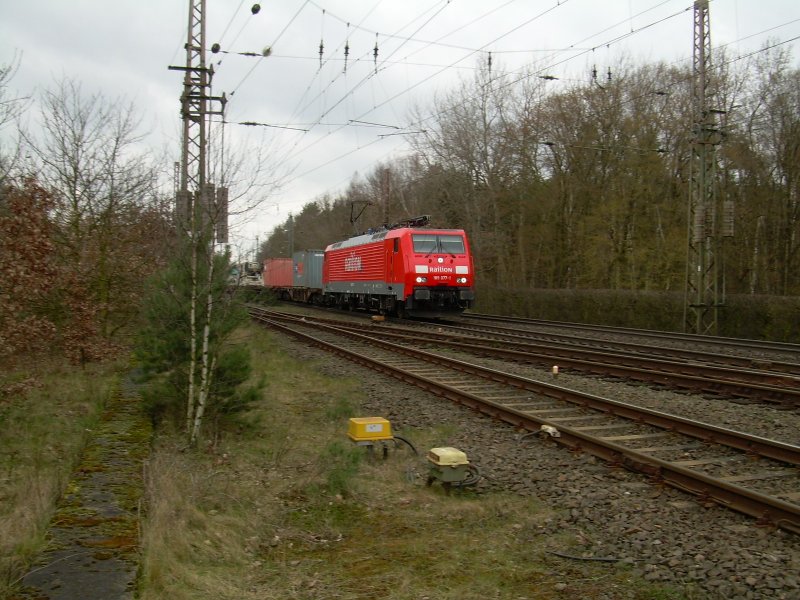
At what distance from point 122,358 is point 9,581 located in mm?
10434

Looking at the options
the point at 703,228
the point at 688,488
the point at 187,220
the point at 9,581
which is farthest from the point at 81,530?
the point at 703,228

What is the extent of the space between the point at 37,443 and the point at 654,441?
6921 millimetres

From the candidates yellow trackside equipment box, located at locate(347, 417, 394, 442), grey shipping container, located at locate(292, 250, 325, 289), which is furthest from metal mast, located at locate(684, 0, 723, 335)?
grey shipping container, located at locate(292, 250, 325, 289)

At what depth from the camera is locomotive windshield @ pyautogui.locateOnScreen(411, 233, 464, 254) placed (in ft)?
74.2

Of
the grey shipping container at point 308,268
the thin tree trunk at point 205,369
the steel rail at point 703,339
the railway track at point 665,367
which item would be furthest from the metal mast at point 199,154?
the grey shipping container at point 308,268

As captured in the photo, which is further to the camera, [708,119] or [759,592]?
[708,119]

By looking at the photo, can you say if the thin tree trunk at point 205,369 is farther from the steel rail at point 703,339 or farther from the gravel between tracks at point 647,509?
the steel rail at point 703,339

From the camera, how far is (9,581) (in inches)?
144

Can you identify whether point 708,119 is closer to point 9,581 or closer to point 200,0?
point 200,0

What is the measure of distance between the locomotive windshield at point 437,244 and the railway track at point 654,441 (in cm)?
1096

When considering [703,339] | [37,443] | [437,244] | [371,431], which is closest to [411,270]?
[437,244]

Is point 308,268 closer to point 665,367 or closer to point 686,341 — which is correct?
point 686,341

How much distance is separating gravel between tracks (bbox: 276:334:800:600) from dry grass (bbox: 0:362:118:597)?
11.7 ft

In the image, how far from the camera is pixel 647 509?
5.42 meters
